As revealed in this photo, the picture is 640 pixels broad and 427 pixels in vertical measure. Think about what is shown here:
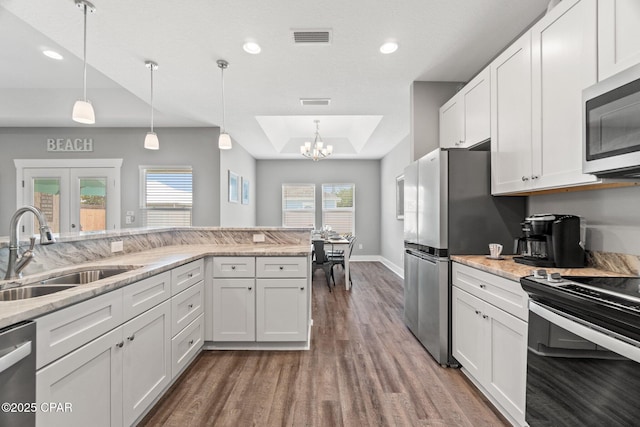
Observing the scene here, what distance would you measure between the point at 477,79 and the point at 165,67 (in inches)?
118

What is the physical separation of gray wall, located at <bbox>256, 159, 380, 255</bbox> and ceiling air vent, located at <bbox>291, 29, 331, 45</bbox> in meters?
5.35

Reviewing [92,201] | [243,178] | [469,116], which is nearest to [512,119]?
[469,116]

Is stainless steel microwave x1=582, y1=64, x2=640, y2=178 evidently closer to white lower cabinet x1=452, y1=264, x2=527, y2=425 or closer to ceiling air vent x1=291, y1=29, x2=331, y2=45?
white lower cabinet x1=452, y1=264, x2=527, y2=425

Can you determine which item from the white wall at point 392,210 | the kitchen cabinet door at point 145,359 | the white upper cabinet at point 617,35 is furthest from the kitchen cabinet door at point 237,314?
the white wall at point 392,210

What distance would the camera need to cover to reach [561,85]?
5.40 feet

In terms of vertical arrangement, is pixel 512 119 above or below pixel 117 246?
above

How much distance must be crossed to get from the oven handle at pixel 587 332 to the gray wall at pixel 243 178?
4623 mm

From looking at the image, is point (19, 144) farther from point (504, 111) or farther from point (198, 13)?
point (504, 111)

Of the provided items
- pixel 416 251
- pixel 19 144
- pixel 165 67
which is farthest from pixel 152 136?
pixel 19 144

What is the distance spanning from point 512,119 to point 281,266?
2.19 m

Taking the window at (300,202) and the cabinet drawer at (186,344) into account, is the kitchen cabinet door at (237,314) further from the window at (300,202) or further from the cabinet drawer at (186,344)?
the window at (300,202)

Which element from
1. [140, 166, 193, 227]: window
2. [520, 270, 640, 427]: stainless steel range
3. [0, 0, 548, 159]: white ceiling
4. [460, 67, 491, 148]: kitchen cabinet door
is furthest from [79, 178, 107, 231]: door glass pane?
[520, 270, 640, 427]: stainless steel range

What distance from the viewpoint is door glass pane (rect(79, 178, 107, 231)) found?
491 centimetres

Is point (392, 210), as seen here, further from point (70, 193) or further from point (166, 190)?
point (70, 193)
